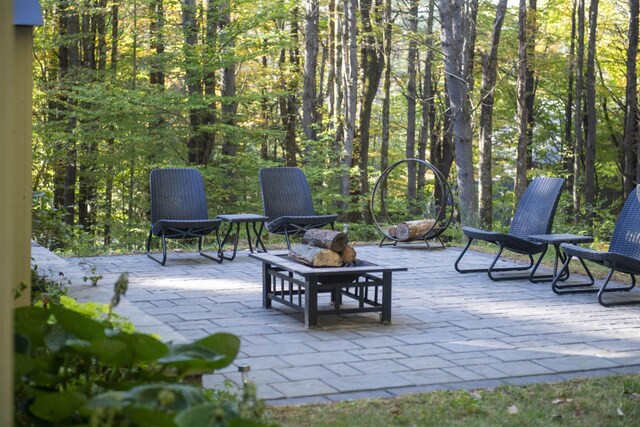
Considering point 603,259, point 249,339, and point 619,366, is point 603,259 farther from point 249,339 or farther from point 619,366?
point 249,339

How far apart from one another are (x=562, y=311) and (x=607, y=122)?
51.8ft

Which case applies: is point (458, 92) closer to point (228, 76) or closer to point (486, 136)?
point (228, 76)

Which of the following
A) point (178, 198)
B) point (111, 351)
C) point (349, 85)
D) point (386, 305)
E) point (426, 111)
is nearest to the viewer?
point (111, 351)

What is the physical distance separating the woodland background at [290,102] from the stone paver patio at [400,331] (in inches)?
49.6

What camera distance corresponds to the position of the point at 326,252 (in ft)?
17.6

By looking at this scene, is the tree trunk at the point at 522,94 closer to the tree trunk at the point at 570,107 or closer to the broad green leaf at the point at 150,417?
the tree trunk at the point at 570,107

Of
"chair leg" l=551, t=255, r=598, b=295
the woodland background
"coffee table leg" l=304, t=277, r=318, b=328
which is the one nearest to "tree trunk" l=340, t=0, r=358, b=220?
the woodland background

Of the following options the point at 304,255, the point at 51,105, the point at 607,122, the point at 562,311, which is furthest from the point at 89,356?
the point at 607,122

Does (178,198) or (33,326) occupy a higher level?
(33,326)

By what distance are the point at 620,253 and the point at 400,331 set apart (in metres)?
2.27

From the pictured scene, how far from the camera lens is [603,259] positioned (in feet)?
19.4

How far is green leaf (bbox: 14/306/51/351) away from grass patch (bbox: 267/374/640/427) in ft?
4.30

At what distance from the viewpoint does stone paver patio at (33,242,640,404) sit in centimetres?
388

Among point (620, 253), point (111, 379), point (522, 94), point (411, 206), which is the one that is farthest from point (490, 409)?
point (411, 206)
